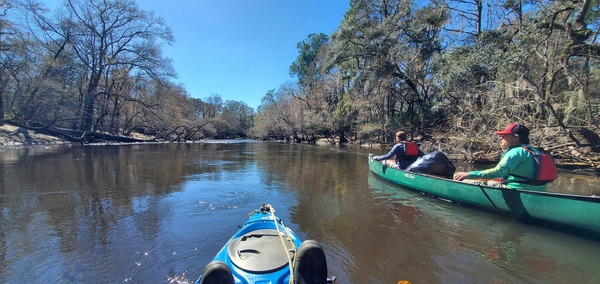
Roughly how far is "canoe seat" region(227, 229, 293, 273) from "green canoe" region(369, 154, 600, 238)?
4548 mm

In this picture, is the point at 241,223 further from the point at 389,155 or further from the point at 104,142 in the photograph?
the point at 104,142

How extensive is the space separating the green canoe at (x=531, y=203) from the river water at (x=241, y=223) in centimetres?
19

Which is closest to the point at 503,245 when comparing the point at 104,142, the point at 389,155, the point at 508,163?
the point at 508,163

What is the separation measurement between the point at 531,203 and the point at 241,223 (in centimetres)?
525

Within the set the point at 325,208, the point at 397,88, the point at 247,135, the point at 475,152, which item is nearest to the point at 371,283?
the point at 325,208

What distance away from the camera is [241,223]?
553 cm

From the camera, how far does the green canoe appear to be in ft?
14.9

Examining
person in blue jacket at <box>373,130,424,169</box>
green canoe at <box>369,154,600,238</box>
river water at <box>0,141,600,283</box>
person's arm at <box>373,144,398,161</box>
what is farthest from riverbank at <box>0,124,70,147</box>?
green canoe at <box>369,154,600,238</box>

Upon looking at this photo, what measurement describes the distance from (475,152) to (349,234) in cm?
1085

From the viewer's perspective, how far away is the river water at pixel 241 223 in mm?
3680

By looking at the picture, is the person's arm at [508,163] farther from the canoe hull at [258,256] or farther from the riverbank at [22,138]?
the riverbank at [22,138]

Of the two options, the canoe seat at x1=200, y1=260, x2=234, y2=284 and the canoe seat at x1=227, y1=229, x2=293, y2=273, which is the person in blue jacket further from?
the canoe seat at x1=200, y1=260, x2=234, y2=284

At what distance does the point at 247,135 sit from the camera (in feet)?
210

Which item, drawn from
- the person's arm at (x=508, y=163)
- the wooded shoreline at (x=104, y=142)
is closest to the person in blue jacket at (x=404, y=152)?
the person's arm at (x=508, y=163)
